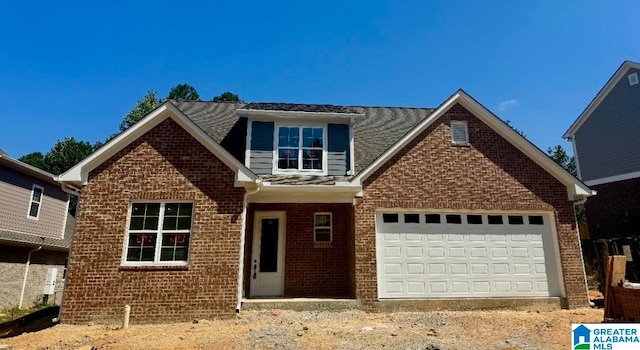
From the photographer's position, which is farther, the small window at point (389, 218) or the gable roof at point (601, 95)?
the gable roof at point (601, 95)

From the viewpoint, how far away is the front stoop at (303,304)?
9867mm

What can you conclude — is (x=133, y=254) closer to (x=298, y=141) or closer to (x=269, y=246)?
(x=269, y=246)

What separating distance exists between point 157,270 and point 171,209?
1.62 meters

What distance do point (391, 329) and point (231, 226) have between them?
15.5 ft

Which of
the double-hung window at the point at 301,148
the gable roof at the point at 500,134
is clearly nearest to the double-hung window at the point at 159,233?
the double-hung window at the point at 301,148

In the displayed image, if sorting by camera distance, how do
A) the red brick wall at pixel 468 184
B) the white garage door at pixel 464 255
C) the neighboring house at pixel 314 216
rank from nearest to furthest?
the neighboring house at pixel 314 216
the white garage door at pixel 464 255
the red brick wall at pixel 468 184

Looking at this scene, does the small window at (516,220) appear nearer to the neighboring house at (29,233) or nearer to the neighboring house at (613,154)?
the neighboring house at (613,154)

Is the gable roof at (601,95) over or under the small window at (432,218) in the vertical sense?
over

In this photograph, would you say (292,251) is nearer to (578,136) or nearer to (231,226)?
(231,226)

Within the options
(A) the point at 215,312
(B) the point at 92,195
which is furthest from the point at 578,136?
(B) the point at 92,195

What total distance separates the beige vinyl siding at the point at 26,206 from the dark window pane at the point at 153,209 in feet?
33.4

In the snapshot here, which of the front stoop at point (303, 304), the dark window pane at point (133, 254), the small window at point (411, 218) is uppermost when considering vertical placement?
the small window at point (411, 218)

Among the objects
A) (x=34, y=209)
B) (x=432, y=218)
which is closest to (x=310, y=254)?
(x=432, y=218)

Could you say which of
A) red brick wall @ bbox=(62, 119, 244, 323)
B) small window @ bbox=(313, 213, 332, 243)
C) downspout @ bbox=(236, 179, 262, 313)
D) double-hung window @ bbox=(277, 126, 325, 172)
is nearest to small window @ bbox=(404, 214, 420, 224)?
small window @ bbox=(313, 213, 332, 243)
